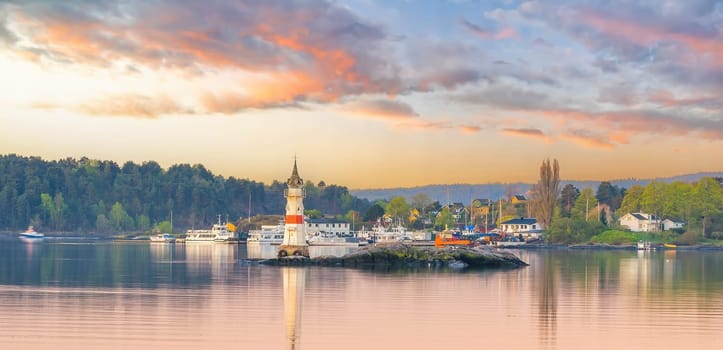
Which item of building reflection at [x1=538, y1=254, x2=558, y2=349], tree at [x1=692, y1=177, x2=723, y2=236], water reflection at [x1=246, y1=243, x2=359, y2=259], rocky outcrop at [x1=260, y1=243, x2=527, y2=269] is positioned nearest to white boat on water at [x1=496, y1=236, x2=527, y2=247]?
water reflection at [x1=246, y1=243, x2=359, y2=259]

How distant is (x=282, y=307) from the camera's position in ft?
128

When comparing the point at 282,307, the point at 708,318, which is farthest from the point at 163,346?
the point at 708,318

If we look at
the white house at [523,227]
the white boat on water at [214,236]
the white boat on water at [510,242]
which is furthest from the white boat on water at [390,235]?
the white boat on water at [214,236]

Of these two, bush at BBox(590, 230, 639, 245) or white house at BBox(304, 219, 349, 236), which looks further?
white house at BBox(304, 219, 349, 236)

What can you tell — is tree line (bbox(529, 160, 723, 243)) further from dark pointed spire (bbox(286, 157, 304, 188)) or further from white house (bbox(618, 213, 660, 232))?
dark pointed spire (bbox(286, 157, 304, 188))

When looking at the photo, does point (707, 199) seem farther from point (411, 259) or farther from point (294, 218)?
point (294, 218)

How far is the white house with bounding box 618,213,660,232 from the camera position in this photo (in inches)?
6206

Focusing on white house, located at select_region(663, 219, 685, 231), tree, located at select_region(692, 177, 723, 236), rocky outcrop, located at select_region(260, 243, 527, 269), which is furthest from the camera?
white house, located at select_region(663, 219, 685, 231)

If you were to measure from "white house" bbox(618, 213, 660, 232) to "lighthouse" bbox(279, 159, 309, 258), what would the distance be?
95.1 meters

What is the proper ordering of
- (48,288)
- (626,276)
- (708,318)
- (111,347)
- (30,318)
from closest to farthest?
1. (111,347)
2. (30,318)
3. (708,318)
4. (48,288)
5. (626,276)

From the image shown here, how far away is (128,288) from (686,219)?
418ft

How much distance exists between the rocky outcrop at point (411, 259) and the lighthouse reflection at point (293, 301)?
8.14 metres

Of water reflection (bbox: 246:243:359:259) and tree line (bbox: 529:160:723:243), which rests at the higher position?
tree line (bbox: 529:160:723:243)

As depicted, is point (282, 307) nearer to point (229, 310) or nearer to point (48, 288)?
point (229, 310)
